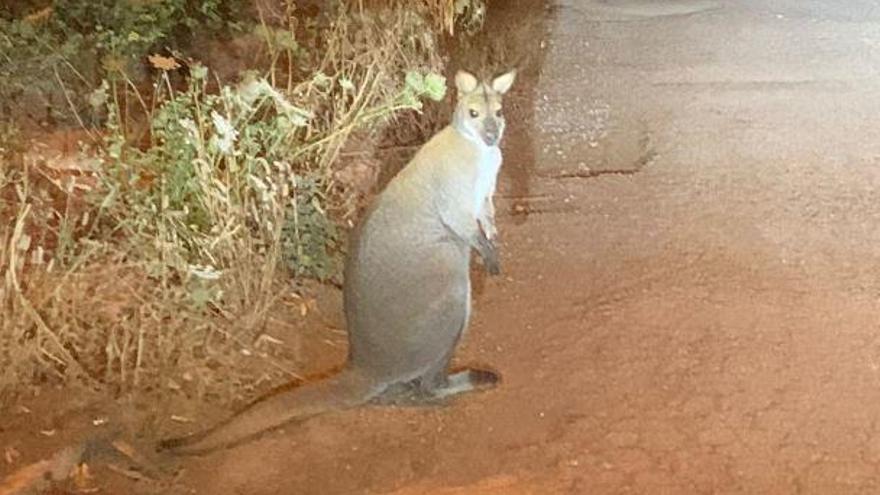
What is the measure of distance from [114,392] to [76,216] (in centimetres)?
94

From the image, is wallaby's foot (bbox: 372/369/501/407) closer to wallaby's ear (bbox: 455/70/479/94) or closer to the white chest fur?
the white chest fur

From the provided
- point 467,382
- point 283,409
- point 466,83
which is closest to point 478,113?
point 466,83

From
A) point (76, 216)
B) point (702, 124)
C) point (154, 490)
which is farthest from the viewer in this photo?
point (702, 124)

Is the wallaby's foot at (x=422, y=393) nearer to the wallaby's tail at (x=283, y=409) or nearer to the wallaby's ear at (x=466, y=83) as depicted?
the wallaby's tail at (x=283, y=409)

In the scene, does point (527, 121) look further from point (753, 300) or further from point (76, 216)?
point (76, 216)

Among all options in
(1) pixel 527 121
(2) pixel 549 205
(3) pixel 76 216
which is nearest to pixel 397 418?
(3) pixel 76 216

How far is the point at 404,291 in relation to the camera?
4.44m

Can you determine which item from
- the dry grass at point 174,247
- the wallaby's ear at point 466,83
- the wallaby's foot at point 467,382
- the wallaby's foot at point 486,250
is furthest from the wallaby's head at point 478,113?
the dry grass at point 174,247

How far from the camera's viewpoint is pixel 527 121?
751cm

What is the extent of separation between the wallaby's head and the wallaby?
7cm

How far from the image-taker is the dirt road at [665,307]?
4371mm

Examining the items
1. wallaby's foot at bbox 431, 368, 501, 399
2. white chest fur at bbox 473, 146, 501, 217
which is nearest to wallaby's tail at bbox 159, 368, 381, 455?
wallaby's foot at bbox 431, 368, 501, 399

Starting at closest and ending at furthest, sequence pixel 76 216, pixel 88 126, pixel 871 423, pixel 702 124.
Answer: pixel 871 423 → pixel 76 216 → pixel 88 126 → pixel 702 124

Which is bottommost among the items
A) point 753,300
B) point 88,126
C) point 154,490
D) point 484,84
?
point 154,490
